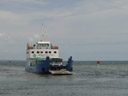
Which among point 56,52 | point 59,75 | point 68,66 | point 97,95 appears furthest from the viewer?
point 56,52

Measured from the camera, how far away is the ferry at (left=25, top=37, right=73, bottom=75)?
55.9 meters

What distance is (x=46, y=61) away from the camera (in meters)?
55.0

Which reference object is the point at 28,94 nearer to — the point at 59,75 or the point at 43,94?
A: the point at 43,94

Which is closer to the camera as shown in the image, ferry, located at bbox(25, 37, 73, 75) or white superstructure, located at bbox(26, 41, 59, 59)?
ferry, located at bbox(25, 37, 73, 75)

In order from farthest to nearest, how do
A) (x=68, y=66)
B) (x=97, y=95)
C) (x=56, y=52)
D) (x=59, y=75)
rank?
(x=56, y=52) → (x=68, y=66) → (x=59, y=75) → (x=97, y=95)

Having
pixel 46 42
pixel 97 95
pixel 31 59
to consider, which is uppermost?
pixel 46 42

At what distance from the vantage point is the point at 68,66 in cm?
5956

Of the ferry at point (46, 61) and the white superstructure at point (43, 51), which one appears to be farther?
the white superstructure at point (43, 51)

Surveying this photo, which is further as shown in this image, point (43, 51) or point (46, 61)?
point (43, 51)

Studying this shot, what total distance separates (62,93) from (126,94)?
7.18 meters

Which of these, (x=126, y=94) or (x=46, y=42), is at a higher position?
(x=46, y=42)

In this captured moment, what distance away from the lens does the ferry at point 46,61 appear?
55862 mm

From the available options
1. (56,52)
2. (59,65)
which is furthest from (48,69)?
(56,52)

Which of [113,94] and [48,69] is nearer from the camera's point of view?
[113,94]
